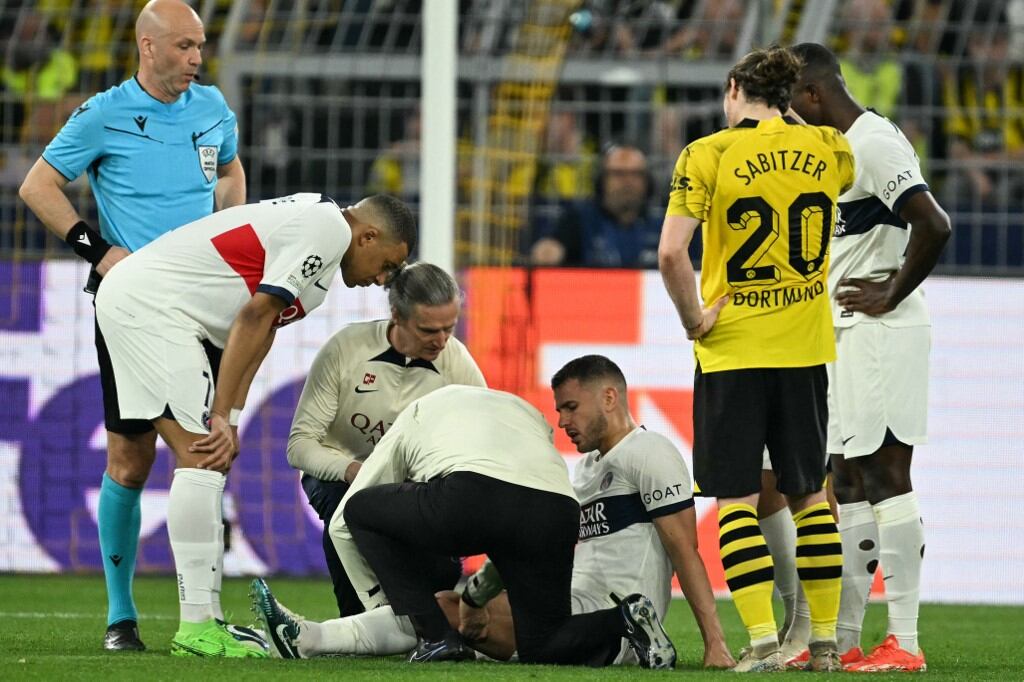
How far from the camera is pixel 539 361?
8281 mm

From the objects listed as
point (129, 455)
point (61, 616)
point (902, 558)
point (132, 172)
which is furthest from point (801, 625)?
point (61, 616)

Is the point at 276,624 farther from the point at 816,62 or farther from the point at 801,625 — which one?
the point at 816,62

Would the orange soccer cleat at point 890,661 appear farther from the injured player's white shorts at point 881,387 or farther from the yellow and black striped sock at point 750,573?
the injured player's white shorts at point 881,387

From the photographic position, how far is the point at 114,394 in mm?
4957

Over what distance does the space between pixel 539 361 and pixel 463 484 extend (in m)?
3.72

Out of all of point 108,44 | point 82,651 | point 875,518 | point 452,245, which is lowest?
point 82,651

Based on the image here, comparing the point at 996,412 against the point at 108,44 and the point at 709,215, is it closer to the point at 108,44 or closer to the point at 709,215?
the point at 709,215

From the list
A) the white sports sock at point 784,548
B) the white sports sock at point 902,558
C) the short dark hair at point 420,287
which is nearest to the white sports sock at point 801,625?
the white sports sock at point 784,548

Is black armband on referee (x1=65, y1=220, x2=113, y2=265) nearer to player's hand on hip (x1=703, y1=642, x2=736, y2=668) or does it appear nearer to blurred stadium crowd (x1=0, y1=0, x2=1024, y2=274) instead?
player's hand on hip (x1=703, y1=642, x2=736, y2=668)

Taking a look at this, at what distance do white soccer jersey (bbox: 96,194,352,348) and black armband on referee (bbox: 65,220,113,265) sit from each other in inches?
10.2

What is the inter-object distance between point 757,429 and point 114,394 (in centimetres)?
192

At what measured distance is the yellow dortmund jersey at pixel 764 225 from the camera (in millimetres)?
4512

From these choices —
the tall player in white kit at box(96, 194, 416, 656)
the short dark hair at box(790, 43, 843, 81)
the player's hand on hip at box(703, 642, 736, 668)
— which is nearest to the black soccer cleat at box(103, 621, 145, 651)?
the tall player in white kit at box(96, 194, 416, 656)

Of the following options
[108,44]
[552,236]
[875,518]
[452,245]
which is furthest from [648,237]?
[875,518]
